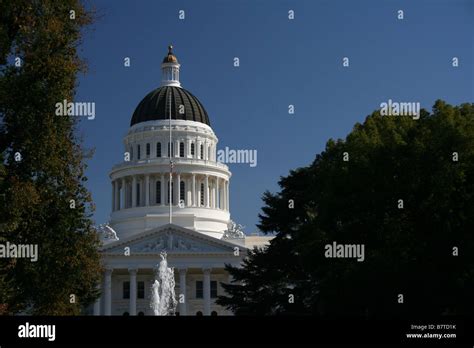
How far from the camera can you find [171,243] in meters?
103

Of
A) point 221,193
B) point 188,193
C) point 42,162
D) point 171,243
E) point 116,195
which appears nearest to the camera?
point 42,162

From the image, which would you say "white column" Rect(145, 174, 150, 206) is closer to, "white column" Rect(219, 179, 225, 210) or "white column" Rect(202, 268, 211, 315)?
"white column" Rect(219, 179, 225, 210)

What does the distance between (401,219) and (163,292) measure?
55814 millimetres

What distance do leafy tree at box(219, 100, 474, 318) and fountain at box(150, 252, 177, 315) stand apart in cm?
4008

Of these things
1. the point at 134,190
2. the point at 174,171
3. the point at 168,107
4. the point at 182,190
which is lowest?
the point at 182,190

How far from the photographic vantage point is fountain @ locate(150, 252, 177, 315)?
83.4 metres

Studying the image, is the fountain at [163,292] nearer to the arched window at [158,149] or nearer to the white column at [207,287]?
the white column at [207,287]

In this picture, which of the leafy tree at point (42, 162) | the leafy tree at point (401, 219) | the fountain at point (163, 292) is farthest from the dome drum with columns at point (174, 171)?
the leafy tree at point (42, 162)

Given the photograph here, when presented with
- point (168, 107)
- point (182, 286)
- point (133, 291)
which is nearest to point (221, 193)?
point (168, 107)

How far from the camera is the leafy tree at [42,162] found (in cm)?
2673

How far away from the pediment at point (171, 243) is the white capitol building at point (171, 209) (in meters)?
0.11

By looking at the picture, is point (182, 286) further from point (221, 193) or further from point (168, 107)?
point (168, 107)

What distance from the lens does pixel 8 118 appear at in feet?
88.2

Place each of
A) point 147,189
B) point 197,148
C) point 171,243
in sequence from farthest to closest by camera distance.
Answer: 1. point 197,148
2. point 147,189
3. point 171,243
